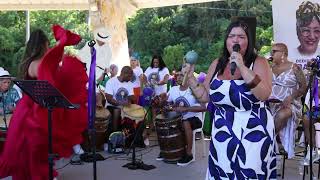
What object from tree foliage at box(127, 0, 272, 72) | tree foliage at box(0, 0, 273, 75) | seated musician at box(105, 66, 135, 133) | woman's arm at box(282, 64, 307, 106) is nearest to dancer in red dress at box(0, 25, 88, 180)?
woman's arm at box(282, 64, 307, 106)

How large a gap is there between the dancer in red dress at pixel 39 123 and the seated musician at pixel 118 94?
9.60 ft

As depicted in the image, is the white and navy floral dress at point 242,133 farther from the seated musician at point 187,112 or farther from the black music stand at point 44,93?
the seated musician at point 187,112

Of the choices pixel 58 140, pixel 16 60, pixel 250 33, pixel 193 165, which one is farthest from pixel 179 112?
pixel 16 60

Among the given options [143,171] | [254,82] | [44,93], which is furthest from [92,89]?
[143,171]

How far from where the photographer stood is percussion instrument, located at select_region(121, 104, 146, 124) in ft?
25.4

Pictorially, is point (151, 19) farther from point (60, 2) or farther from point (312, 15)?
point (312, 15)

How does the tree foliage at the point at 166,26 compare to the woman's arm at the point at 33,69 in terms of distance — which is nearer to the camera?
the woman's arm at the point at 33,69

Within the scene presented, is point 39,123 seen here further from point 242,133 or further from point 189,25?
point 189,25

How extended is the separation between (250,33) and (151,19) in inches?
1072

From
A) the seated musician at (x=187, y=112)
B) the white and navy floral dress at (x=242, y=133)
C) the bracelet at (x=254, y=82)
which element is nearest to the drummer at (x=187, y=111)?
the seated musician at (x=187, y=112)

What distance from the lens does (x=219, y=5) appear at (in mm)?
31328

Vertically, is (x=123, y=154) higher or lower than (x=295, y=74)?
lower

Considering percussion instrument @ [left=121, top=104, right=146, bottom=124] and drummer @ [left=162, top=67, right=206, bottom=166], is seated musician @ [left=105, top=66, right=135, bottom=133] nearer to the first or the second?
percussion instrument @ [left=121, top=104, right=146, bottom=124]

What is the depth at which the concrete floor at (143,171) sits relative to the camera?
6395 mm
